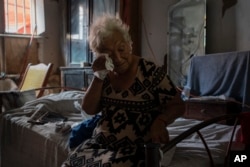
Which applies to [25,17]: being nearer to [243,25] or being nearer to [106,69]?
[243,25]

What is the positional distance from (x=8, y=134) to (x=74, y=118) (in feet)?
1.78

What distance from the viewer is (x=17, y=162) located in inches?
89.8

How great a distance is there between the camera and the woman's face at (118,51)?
4.49ft

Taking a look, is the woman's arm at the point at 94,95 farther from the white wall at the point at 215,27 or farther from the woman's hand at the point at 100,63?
the white wall at the point at 215,27

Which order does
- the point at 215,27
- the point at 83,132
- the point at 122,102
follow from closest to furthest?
1. the point at 122,102
2. the point at 83,132
3. the point at 215,27

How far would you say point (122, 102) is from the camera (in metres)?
1.35

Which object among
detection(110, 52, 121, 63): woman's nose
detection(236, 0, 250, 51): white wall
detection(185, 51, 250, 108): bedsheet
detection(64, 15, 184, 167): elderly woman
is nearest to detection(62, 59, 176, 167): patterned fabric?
detection(64, 15, 184, 167): elderly woman

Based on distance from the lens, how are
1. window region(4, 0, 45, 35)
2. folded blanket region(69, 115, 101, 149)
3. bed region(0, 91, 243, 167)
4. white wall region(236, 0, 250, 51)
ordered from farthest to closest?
1. window region(4, 0, 45, 35)
2. white wall region(236, 0, 250, 51)
3. folded blanket region(69, 115, 101, 149)
4. bed region(0, 91, 243, 167)

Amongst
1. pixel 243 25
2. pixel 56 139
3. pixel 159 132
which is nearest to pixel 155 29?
pixel 243 25

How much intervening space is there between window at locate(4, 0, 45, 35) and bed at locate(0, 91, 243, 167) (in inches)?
110

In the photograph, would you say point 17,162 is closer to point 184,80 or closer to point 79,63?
point 184,80

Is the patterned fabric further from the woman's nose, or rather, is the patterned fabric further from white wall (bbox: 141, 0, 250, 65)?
white wall (bbox: 141, 0, 250, 65)

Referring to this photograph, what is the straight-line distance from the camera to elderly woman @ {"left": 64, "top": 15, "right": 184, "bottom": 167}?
1.28 m

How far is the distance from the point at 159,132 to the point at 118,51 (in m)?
0.40
